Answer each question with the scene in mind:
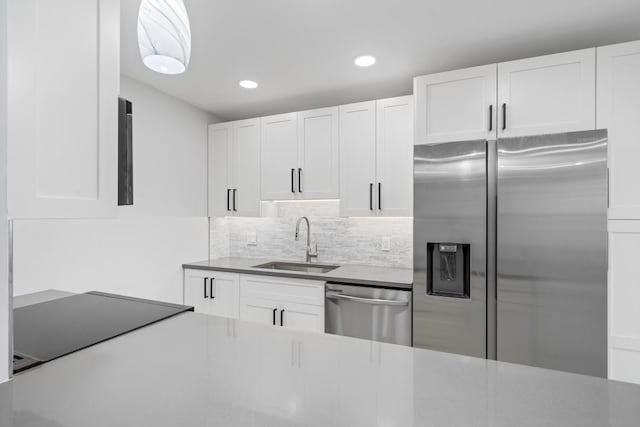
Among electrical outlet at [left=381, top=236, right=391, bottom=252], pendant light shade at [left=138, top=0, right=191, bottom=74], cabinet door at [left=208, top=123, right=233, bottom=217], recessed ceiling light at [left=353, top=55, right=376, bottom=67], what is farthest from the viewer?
cabinet door at [left=208, top=123, right=233, bottom=217]

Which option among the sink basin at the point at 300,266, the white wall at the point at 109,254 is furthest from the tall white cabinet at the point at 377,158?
the white wall at the point at 109,254

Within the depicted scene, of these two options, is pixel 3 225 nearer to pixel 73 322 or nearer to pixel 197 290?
pixel 73 322

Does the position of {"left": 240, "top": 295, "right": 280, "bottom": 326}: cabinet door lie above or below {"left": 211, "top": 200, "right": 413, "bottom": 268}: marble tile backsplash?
below

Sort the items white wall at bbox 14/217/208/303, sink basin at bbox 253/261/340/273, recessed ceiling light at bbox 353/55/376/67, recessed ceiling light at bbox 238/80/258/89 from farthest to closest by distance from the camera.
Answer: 1. sink basin at bbox 253/261/340/273
2. recessed ceiling light at bbox 238/80/258/89
3. recessed ceiling light at bbox 353/55/376/67
4. white wall at bbox 14/217/208/303

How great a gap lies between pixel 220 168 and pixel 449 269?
7.77ft

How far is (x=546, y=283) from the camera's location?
6.36ft

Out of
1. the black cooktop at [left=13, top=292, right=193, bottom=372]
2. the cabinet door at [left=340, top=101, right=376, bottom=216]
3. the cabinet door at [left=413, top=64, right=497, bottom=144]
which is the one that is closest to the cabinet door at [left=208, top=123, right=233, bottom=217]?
the cabinet door at [left=340, top=101, right=376, bottom=216]

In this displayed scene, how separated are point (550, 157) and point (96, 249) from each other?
9.93 feet

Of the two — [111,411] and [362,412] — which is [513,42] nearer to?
[362,412]

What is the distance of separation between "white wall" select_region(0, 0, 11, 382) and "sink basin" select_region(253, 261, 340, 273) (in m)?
2.38

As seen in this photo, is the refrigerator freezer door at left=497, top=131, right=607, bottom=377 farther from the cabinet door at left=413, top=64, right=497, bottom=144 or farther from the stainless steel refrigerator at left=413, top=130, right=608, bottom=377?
the cabinet door at left=413, top=64, right=497, bottom=144

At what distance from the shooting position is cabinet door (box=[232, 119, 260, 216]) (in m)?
3.21

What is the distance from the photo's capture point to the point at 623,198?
6.10ft

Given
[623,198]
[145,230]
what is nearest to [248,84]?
[145,230]
